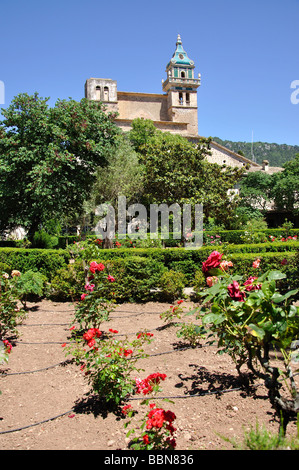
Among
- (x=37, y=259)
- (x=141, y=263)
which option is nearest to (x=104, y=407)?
(x=141, y=263)

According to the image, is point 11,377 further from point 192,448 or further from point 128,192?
point 128,192

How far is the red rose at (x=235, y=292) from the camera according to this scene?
250cm

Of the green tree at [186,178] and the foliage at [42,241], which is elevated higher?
the green tree at [186,178]

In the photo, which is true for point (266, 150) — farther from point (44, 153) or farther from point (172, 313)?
point (172, 313)

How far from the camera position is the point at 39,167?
12852 mm

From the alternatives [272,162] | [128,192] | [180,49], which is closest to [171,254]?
[128,192]

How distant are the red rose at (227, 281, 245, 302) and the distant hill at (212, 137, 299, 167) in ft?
329

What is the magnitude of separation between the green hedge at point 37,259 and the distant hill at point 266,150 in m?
96.0

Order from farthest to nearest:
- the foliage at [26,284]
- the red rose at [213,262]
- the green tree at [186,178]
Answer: the green tree at [186,178] → the foliage at [26,284] → the red rose at [213,262]

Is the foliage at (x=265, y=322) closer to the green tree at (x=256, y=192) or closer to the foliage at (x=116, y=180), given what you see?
the foliage at (x=116, y=180)

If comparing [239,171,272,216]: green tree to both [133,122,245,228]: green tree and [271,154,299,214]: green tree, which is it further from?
[133,122,245,228]: green tree

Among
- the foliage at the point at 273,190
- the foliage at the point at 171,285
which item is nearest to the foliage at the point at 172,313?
the foliage at the point at 171,285

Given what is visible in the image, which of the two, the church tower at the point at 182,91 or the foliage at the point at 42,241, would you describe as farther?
the church tower at the point at 182,91

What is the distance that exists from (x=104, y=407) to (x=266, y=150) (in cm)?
14102
